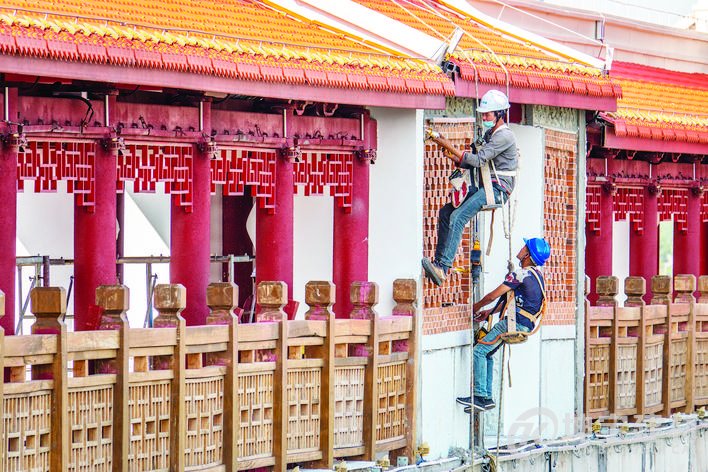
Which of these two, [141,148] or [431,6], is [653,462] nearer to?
[431,6]

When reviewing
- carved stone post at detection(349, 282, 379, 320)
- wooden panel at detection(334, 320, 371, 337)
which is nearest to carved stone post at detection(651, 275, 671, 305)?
carved stone post at detection(349, 282, 379, 320)

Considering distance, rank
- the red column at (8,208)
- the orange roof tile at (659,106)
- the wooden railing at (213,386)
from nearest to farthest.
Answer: the wooden railing at (213,386), the red column at (8,208), the orange roof tile at (659,106)

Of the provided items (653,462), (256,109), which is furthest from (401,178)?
Answer: (653,462)

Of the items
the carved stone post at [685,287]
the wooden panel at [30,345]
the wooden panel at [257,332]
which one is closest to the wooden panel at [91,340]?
the wooden panel at [30,345]

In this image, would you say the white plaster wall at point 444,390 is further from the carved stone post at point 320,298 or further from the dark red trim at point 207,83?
the dark red trim at point 207,83

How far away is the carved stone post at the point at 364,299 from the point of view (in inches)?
546

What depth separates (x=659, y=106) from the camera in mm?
20188

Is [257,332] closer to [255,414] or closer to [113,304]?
[255,414]

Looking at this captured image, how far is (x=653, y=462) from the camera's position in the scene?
17891 millimetres

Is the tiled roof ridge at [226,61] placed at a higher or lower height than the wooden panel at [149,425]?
higher

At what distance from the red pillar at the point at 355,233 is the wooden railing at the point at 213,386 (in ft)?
1.54

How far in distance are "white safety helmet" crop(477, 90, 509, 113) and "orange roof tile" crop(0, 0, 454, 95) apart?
459mm

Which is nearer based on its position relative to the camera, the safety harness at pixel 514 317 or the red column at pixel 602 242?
the safety harness at pixel 514 317

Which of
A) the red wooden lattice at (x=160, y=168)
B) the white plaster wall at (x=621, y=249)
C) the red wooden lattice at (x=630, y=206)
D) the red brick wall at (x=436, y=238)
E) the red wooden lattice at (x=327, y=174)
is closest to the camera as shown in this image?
the red wooden lattice at (x=160, y=168)
